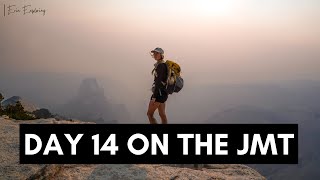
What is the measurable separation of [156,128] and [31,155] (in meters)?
3.33

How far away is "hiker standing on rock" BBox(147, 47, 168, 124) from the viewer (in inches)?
442

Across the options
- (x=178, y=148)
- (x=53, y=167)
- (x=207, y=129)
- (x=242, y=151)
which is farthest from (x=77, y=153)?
(x=242, y=151)


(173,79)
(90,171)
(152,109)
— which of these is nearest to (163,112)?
(152,109)

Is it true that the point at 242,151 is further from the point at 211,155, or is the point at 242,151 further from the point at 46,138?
the point at 46,138

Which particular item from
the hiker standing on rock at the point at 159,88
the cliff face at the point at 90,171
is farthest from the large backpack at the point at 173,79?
the cliff face at the point at 90,171

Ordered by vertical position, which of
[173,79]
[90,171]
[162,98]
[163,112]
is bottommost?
[90,171]

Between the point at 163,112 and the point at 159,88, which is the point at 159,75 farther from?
the point at 163,112

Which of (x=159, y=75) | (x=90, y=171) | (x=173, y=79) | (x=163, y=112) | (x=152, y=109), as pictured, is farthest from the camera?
(x=163, y=112)

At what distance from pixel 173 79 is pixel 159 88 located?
0.50 m

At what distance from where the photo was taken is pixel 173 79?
11.7 meters

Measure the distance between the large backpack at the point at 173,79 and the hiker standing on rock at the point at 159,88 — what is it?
15 centimetres

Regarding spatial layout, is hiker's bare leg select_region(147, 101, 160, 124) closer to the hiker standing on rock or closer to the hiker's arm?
the hiker standing on rock

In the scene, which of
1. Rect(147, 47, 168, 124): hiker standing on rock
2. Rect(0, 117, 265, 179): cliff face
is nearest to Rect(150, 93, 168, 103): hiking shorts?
Rect(147, 47, 168, 124): hiker standing on rock

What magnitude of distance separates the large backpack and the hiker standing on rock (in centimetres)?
15
